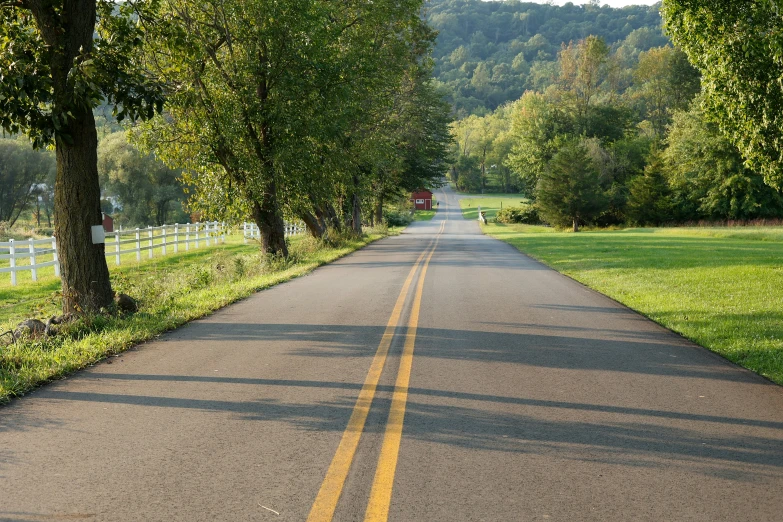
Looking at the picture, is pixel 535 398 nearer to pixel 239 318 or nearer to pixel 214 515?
pixel 214 515

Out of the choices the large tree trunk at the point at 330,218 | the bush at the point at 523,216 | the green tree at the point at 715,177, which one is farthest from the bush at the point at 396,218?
the large tree trunk at the point at 330,218

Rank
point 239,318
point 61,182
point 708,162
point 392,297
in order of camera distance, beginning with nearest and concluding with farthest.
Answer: point 61,182
point 239,318
point 392,297
point 708,162

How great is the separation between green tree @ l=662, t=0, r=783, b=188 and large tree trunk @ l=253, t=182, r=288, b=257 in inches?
484

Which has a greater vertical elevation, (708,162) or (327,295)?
(708,162)

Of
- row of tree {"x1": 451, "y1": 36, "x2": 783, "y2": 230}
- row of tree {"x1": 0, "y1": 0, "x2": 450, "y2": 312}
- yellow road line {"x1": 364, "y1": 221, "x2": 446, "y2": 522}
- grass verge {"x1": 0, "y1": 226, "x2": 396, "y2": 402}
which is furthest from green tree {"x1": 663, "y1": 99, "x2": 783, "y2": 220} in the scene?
yellow road line {"x1": 364, "y1": 221, "x2": 446, "y2": 522}

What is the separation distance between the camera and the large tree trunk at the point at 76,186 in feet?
35.1

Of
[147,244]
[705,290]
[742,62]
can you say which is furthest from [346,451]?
[147,244]

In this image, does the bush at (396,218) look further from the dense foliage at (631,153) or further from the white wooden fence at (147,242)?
the white wooden fence at (147,242)

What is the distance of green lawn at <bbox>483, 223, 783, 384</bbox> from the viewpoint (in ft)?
31.8

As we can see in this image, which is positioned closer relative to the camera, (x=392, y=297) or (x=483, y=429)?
(x=483, y=429)

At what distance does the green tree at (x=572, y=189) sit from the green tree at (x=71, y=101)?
55.5 m

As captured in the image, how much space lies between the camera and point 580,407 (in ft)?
21.2

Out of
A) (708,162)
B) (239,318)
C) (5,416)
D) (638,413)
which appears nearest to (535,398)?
(638,413)

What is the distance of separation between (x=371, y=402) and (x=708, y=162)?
219ft
